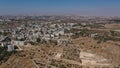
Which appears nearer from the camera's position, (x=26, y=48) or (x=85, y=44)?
(x=26, y=48)

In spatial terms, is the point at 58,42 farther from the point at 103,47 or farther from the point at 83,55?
the point at 83,55

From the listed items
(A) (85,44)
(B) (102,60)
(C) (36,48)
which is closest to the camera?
(B) (102,60)

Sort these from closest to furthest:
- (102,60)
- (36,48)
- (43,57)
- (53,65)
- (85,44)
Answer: (53,65)
(102,60)
(43,57)
(36,48)
(85,44)

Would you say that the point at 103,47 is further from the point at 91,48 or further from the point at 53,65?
the point at 53,65

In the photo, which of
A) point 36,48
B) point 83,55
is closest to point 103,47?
point 83,55

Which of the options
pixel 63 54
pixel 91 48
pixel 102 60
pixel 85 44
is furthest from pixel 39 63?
pixel 85 44

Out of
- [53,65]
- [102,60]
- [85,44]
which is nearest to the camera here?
[53,65]

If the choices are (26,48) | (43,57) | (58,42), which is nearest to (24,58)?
(43,57)

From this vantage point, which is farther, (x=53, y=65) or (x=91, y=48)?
(x=91, y=48)

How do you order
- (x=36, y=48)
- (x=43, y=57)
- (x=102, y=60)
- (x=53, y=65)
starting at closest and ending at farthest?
1. (x=53, y=65)
2. (x=102, y=60)
3. (x=43, y=57)
4. (x=36, y=48)
